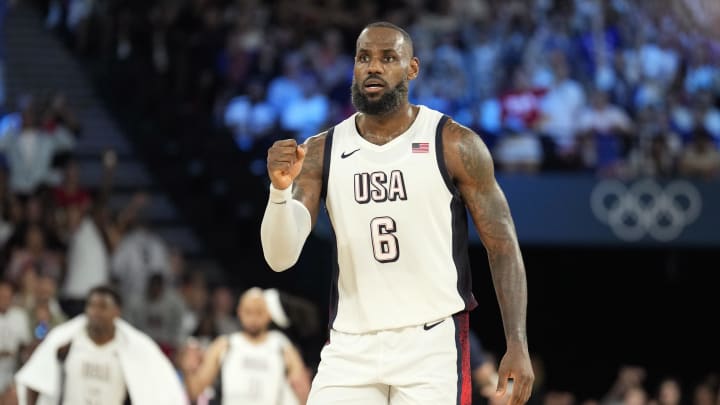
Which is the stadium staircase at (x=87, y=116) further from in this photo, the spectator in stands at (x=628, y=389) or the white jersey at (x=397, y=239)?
the white jersey at (x=397, y=239)

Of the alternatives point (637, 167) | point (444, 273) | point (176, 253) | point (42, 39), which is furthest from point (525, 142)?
point (444, 273)

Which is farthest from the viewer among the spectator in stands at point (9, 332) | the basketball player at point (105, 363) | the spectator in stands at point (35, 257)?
the spectator in stands at point (35, 257)

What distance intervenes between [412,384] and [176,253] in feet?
32.9

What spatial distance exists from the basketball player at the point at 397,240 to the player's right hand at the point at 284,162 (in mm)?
11

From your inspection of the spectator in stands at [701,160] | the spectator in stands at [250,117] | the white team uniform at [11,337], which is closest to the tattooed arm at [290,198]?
the white team uniform at [11,337]

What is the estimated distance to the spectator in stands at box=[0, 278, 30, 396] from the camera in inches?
427

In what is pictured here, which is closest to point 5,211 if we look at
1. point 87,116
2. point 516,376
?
point 87,116

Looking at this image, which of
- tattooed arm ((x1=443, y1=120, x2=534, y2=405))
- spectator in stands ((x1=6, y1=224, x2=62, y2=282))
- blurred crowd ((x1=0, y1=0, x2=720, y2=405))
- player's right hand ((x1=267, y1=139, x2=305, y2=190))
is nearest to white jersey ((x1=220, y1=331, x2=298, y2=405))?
blurred crowd ((x1=0, y1=0, x2=720, y2=405))

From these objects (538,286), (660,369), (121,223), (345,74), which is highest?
(345,74)

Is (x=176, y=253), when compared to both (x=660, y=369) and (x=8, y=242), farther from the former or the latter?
(x=660, y=369)

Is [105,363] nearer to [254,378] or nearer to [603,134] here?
[254,378]

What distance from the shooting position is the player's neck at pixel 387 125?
17.9ft

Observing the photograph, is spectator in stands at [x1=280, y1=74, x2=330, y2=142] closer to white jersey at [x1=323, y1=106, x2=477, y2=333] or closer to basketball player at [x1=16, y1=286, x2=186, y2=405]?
basketball player at [x1=16, y1=286, x2=186, y2=405]

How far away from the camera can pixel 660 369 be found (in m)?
18.5
